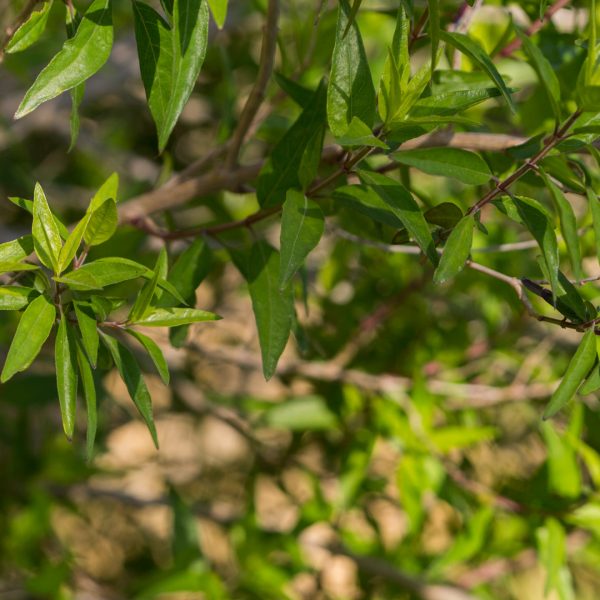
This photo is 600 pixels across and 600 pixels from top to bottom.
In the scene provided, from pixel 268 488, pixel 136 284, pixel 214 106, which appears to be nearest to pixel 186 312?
pixel 136 284

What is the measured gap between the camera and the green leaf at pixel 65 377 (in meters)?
0.70

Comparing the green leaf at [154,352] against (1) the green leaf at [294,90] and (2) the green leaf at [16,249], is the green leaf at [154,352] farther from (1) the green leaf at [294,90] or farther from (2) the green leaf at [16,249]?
(1) the green leaf at [294,90]

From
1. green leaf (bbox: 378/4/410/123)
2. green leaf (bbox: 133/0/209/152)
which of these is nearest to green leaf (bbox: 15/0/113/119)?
green leaf (bbox: 133/0/209/152)

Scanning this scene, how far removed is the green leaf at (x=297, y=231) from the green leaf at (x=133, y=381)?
→ 0.16 meters

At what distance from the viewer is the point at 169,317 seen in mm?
802

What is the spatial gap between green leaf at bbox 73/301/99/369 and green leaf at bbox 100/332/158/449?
0.02 metres

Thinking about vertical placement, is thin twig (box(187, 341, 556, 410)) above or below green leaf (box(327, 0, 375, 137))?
below

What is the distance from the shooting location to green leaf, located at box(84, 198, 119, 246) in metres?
0.75

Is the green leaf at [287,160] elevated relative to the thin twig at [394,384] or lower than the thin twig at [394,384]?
elevated

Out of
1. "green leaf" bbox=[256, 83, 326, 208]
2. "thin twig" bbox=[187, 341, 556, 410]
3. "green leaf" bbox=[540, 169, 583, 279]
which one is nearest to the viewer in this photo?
"green leaf" bbox=[540, 169, 583, 279]

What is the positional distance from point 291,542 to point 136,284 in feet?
1.89

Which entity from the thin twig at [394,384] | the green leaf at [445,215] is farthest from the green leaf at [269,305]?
the thin twig at [394,384]

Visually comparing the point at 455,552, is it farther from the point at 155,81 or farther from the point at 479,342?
the point at 155,81

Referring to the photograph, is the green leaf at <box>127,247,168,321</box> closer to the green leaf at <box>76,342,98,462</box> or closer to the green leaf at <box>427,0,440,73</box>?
the green leaf at <box>76,342,98,462</box>
